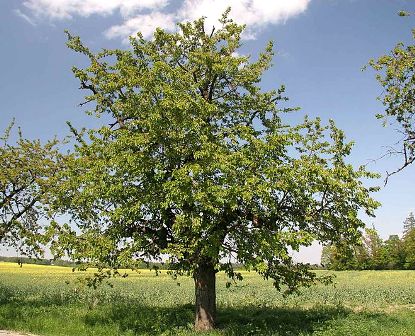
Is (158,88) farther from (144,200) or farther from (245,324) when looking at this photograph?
(245,324)

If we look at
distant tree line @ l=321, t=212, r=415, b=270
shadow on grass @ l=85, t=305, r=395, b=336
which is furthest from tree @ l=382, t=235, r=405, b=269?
shadow on grass @ l=85, t=305, r=395, b=336

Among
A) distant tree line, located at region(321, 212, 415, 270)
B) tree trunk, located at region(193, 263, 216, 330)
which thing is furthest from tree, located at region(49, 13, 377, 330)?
distant tree line, located at region(321, 212, 415, 270)

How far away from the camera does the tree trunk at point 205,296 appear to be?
19.1 meters

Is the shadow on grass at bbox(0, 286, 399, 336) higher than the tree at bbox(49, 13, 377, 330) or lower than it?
lower

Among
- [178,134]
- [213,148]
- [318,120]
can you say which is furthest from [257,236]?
[318,120]

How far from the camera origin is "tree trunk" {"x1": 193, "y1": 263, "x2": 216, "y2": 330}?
19.1 meters

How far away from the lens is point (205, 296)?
19.5 m

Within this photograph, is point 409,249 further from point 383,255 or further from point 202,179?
point 202,179

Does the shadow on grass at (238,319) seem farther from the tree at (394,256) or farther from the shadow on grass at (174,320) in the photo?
the tree at (394,256)

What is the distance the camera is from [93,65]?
854 inches

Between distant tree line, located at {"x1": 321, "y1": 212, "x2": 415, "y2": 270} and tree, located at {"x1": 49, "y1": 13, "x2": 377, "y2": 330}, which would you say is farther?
distant tree line, located at {"x1": 321, "y1": 212, "x2": 415, "y2": 270}

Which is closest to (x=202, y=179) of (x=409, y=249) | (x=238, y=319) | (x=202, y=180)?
(x=202, y=180)

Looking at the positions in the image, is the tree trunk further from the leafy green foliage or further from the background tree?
the background tree

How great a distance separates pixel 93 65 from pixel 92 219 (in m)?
→ 7.55
